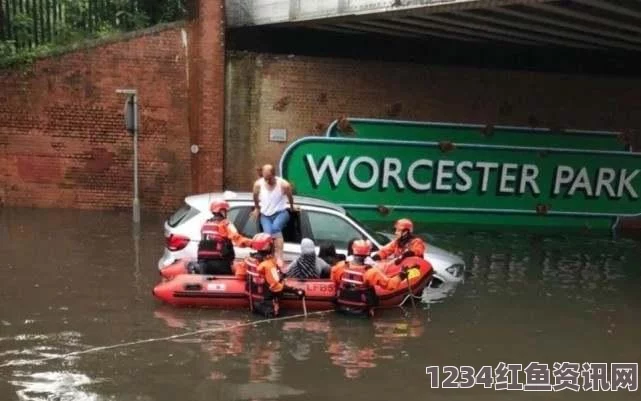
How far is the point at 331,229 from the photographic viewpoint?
10484 mm

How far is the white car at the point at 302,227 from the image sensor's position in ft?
33.5

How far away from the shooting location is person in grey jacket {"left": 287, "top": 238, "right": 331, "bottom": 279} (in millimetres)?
9641

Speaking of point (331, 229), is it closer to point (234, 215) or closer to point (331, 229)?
point (331, 229)

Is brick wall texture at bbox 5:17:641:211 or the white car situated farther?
brick wall texture at bbox 5:17:641:211

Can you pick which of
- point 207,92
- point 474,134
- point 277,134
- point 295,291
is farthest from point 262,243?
point 474,134

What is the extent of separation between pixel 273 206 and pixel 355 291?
5.78ft

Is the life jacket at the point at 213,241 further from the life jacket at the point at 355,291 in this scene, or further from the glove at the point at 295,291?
the life jacket at the point at 355,291

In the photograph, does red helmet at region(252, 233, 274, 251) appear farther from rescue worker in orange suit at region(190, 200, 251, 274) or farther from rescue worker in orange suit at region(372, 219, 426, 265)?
rescue worker in orange suit at region(372, 219, 426, 265)

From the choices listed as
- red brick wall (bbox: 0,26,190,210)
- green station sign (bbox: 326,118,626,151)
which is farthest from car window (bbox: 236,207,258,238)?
green station sign (bbox: 326,118,626,151)

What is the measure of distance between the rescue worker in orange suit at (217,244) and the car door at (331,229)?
109cm

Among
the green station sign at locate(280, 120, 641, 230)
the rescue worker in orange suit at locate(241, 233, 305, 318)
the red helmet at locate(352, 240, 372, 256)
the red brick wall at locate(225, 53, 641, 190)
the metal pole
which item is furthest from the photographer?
the green station sign at locate(280, 120, 641, 230)

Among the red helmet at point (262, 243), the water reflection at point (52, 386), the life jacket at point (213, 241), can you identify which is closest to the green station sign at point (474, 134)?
the life jacket at point (213, 241)

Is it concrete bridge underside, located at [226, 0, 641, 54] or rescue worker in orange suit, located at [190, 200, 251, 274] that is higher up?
concrete bridge underside, located at [226, 0, 641, 54]

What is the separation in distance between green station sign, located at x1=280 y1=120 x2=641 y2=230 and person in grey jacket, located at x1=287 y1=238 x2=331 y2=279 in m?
8.44
